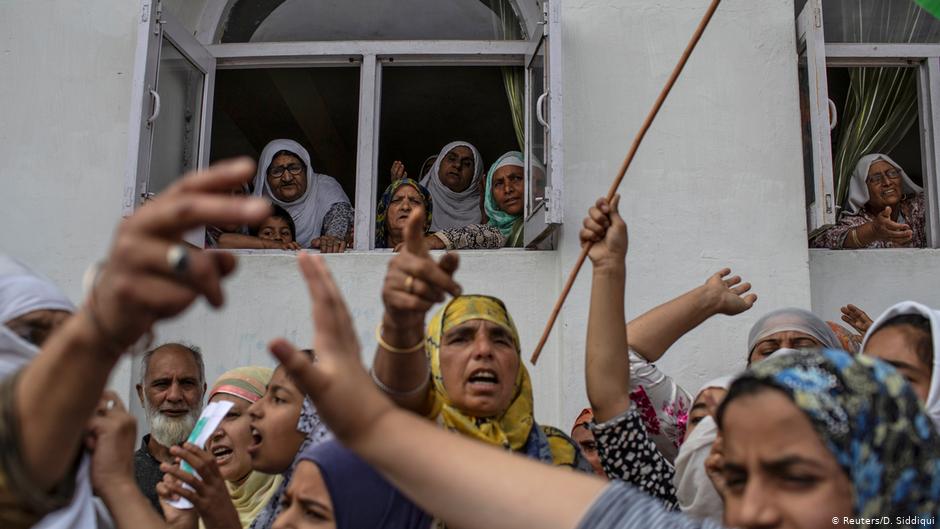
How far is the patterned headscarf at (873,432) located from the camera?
1367mm

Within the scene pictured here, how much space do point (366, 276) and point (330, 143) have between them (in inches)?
115

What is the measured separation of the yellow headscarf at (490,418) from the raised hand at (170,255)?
111cm

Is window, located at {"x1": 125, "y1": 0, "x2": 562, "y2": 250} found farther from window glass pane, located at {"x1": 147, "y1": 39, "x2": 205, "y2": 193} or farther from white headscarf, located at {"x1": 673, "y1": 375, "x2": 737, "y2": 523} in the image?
white headscarf, located at {"x1": 673, "y1": 375, "x2": 737, "y2": 523}

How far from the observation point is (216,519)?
2.46 metres

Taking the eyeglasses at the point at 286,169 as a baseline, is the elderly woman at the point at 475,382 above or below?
below

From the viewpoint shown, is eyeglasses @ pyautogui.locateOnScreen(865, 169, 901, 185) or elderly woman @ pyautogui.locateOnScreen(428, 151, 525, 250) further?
eyeglasses @ pyautogui.locateOnScreen(865, 169, 901, 185)

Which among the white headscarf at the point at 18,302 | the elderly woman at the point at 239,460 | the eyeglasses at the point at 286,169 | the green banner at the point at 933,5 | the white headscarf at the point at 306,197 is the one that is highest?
the green banner at the point at 933,5

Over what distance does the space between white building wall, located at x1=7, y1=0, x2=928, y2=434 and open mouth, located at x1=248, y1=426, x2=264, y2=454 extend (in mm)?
1417

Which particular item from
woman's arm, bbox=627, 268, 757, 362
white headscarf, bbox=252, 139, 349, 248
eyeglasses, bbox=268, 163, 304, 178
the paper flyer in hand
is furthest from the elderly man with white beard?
woman's arm, bbox=627, 268, 757, 362

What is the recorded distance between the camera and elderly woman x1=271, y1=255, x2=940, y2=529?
135 centimetres

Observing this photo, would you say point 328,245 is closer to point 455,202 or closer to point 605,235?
point 455,202

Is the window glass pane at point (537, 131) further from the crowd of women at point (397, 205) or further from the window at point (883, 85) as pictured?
the window at point (883, 85)

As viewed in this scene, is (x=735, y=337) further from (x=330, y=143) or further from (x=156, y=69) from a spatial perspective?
(x=330, y=143)

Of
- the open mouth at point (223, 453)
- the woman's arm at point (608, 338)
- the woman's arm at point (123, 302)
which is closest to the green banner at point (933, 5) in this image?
the woman's arm at point (608, 338)
